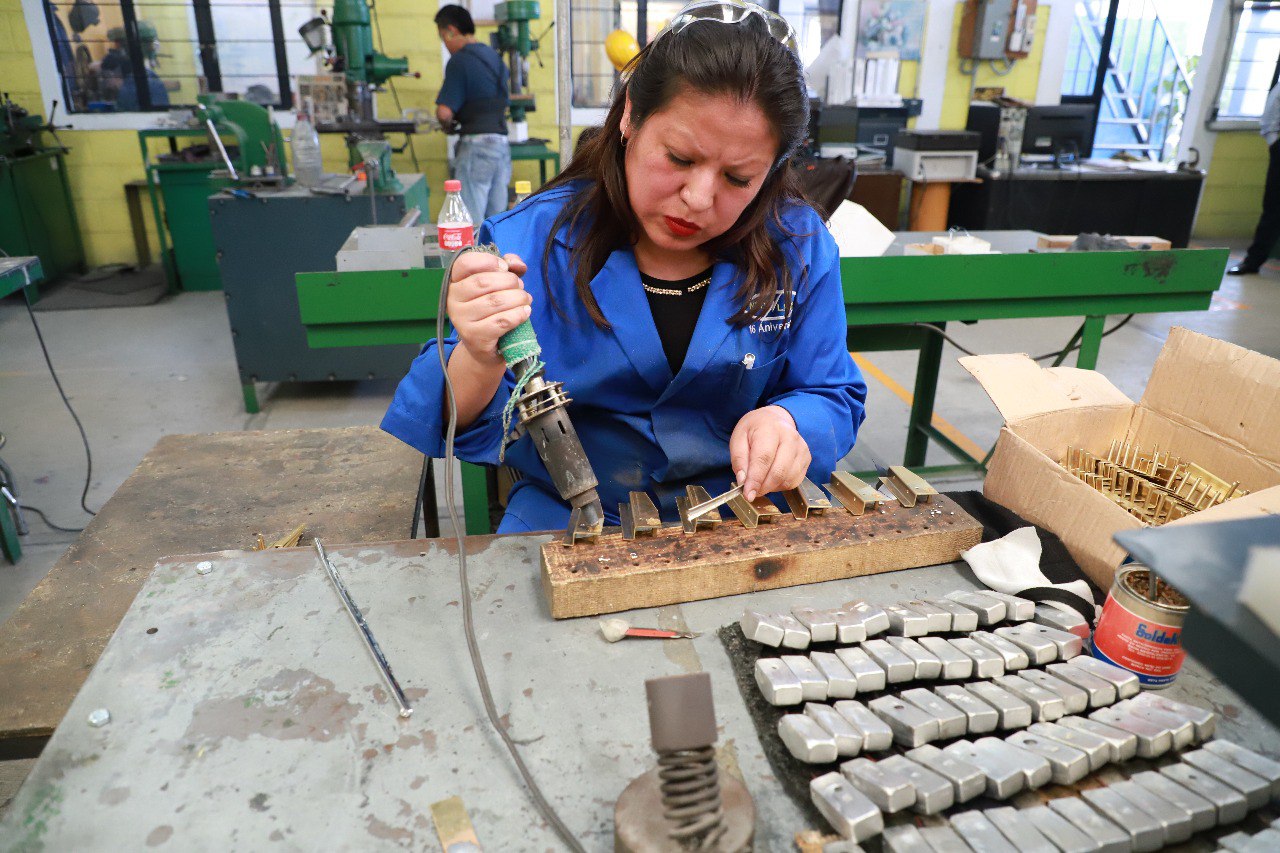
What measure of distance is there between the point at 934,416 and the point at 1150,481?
2228 millimetres

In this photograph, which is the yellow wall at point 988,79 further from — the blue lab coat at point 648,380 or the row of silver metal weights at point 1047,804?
the row of silver metal weights at point 1047,804

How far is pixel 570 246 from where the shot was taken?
1147 mm

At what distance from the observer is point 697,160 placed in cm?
96

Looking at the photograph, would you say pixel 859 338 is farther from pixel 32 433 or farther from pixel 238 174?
pixel 32 433

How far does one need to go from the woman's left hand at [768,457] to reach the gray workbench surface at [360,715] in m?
0.13

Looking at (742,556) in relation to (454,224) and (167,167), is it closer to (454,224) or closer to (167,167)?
(454,224)

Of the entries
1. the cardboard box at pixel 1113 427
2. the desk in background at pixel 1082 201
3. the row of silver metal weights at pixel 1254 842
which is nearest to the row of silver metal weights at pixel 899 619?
the cardboard box at pixel 1113 427

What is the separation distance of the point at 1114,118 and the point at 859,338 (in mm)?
6054

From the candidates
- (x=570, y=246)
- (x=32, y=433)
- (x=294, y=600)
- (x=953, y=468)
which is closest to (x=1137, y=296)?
(x=953, y=468)

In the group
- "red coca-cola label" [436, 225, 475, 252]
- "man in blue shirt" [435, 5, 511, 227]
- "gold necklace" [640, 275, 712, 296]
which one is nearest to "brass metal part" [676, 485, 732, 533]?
"gold necklace" [640, 275, 712, 296]

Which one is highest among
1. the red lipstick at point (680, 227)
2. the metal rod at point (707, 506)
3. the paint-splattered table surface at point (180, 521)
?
the red lipstick at point (680, 227)

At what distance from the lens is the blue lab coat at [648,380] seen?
1116mm

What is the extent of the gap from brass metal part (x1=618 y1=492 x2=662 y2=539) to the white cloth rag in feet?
1.22

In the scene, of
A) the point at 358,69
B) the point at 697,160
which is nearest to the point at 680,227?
the point at 697,160
